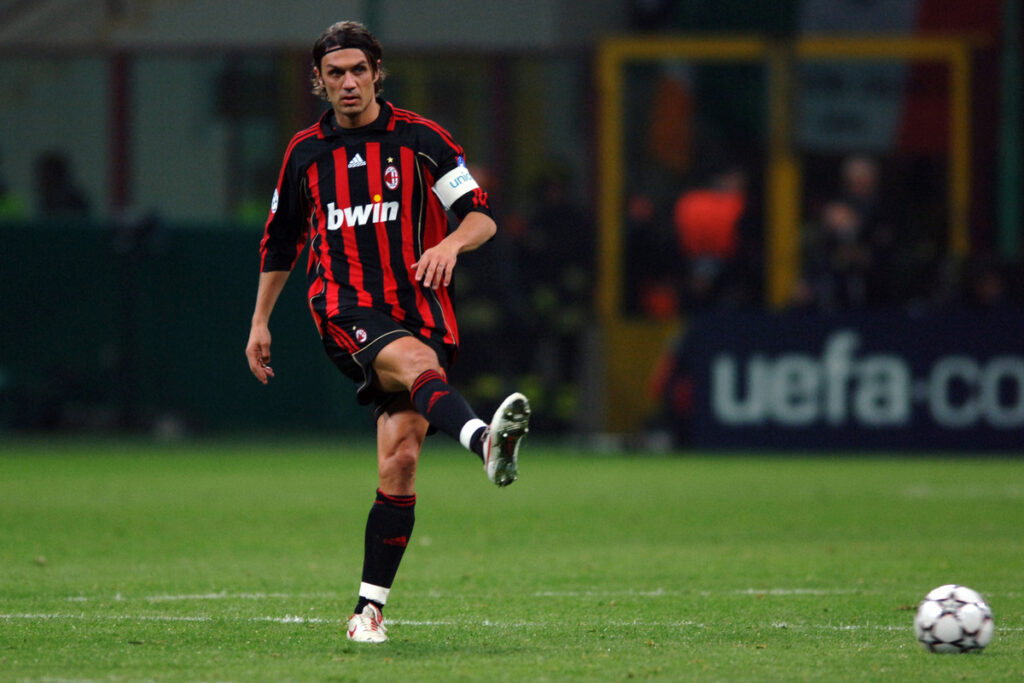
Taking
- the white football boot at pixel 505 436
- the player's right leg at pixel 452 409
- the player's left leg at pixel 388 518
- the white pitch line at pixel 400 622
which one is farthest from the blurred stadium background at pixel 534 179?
the white football boot at pixel 505 436

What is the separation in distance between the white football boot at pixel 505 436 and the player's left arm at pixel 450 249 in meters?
0.59

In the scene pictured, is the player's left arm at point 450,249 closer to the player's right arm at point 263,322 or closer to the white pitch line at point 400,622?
the player's right arm at point 263,322

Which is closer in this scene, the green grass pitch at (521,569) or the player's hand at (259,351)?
the green grass pitch at (521,569)

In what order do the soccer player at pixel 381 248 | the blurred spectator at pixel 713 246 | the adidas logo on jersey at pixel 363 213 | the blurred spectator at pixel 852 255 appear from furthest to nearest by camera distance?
the blurred spectator at pixel 713 246
the blurred spectator at pixel 852 255
the adidas logo on jersey at pixel 363 213
the soccer player at pixel 381 248

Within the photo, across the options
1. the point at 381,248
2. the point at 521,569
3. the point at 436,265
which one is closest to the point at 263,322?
the point at 381,248

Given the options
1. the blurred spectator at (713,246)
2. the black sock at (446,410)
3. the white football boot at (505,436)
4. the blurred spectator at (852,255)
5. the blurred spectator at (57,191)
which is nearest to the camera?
the white football boot at (505,436)

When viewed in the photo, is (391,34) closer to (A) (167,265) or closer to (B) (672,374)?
(A) (167,265)

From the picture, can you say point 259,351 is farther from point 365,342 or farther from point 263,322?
point 365,342

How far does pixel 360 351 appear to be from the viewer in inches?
216

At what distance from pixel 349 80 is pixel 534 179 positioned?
45.2ft

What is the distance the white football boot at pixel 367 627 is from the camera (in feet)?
18.0

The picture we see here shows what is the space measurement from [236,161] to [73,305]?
8.14 feet

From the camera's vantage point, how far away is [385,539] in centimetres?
553

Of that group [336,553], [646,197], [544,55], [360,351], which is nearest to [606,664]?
[360,351]
